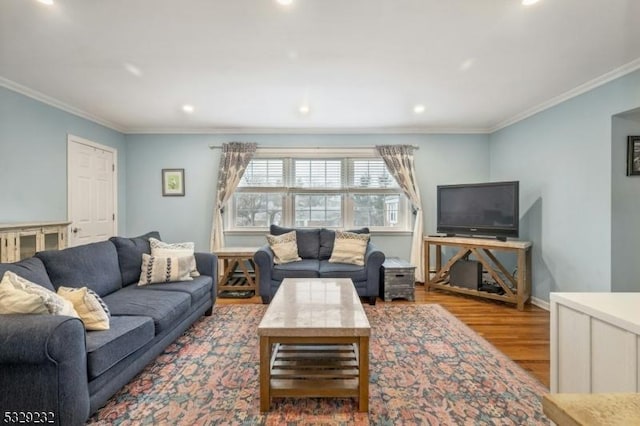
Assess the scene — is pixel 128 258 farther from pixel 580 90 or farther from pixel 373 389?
pixel 580 90

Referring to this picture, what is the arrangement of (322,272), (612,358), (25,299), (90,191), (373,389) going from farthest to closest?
(90,191) → (322,272) → (373,389) → (25,299) → (612,358)

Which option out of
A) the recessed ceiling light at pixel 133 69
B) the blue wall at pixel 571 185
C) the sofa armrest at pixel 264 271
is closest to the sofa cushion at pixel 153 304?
the sofa armrest at pixel 264 271

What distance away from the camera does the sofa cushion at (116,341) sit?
168 centimetres

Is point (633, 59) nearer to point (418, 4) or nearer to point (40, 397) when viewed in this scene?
point (418, 4)

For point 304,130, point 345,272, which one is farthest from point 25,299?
point 304,130

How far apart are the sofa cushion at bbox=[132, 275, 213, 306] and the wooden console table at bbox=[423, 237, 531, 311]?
9.77ft

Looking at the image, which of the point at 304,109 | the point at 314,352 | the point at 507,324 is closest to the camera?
the point at 314,352


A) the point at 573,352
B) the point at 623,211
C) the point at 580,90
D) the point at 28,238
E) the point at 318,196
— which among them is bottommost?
the point at 573,352

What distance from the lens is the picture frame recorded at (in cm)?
294

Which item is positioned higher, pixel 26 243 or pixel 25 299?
pixel 26 243

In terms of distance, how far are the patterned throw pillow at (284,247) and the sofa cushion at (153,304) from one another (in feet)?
4.68

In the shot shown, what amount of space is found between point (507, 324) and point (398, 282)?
1210mm

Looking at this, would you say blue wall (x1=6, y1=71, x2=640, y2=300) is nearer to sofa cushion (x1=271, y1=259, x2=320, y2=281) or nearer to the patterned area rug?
sofa cushion (x1=271, y1=259, x2=320, y2=281)

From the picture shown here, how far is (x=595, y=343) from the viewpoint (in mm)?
1305
